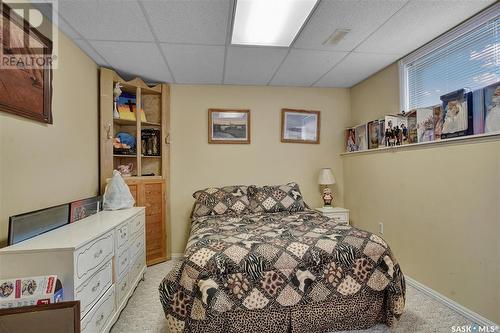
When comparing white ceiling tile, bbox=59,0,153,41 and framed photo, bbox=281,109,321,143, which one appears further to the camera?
framed photo, bbox=281,109,321,143

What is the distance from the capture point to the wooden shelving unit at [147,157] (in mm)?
2793

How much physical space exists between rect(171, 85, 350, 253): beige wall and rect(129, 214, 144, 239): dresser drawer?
792mm

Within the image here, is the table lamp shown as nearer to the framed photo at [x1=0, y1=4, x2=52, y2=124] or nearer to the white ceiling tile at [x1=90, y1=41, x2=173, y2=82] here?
the white ceiling tile at [x1=90, y1=41, x2=173, y2=82]

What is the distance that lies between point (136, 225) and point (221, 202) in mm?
958

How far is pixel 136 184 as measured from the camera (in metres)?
2.93

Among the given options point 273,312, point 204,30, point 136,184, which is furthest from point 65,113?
point 273,312

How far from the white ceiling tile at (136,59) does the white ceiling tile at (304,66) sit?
1.42 m

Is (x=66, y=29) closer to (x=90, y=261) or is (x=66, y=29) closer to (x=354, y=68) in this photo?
(x=90, y=261)

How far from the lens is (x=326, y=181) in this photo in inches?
135

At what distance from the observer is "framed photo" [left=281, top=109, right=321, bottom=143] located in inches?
142

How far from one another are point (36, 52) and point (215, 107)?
6.61 feet

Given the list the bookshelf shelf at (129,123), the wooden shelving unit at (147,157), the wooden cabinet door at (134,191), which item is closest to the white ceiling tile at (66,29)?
the wooden shelving unit at (147,157)

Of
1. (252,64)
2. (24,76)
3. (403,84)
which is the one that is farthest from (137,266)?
(403,84)

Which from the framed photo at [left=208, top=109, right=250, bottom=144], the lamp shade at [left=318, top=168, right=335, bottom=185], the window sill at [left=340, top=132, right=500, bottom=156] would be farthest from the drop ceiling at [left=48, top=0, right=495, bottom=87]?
the lamp shade at [left=318, top=168, right=335, bottom=185]
